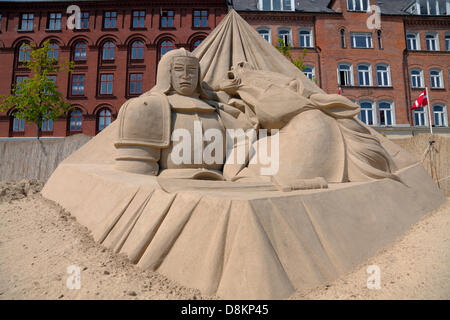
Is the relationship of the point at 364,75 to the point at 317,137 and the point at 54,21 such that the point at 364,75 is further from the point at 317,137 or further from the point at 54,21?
the point at 54,21

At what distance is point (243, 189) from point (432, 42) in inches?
802

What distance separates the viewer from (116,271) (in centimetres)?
164

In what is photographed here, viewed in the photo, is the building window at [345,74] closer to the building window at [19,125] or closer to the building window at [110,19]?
the building window at [110,19]

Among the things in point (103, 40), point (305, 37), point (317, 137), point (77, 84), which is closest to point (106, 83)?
point (77, 84)

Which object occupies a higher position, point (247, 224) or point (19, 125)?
point (19, 125)

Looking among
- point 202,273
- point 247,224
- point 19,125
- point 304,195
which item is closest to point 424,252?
point 304,195

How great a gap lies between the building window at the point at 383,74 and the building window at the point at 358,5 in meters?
3.54

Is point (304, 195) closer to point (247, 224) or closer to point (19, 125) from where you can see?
point (247, 224)

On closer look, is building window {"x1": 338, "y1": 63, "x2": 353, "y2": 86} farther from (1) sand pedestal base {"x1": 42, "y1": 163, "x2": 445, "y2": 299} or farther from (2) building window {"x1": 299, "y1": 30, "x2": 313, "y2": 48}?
(1) sand pedestal base {"x1": 42, "y1": 163, "x2": 445, "y2": 299}

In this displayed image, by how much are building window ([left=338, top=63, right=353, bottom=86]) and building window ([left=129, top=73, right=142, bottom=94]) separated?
11.1 meters

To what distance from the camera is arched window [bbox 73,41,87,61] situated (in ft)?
54.0

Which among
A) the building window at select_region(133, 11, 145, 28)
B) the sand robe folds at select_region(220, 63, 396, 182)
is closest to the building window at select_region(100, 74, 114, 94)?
the building window at select_region(133, 11, 145, 28)

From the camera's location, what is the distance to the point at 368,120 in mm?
15789

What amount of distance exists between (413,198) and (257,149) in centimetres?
159
